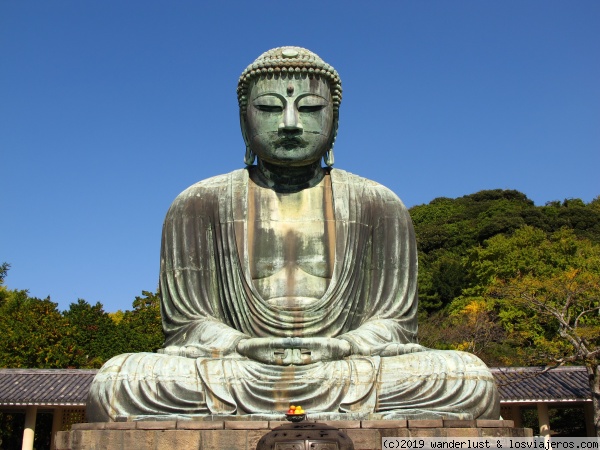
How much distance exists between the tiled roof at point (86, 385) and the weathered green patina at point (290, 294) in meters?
12.3

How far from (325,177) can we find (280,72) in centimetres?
132

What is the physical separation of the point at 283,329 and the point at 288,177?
1905 mm

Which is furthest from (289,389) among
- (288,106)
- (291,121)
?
(288,106)

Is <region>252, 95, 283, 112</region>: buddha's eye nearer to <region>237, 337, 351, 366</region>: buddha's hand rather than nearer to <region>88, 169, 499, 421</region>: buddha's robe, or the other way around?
<region>88, 169, 499, 421</region>: buddha's robe

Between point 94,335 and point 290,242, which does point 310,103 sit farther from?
point 94,335

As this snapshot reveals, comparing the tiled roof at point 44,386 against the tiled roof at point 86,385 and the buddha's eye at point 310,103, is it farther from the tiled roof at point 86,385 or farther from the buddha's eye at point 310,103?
the buddha's eye at point 310,103

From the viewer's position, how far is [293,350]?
6.85 meters

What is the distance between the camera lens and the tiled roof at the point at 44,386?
1972 cm

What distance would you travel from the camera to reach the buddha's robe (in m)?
6.60

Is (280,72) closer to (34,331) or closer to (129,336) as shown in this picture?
(34,331)

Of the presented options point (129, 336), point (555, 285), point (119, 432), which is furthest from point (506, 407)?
point (119, 432)

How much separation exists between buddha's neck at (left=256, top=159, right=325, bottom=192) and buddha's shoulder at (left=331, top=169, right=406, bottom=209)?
0.87 ft

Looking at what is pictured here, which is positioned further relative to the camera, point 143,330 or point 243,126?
point 143,330

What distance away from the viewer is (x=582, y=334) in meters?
21.8
